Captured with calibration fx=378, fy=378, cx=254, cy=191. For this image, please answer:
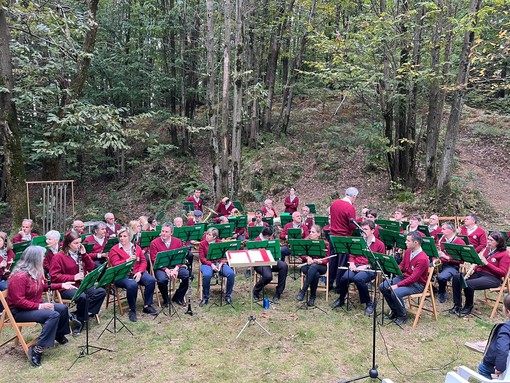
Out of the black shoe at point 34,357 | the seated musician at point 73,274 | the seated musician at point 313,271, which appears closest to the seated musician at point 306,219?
the seated musician at point 313,271

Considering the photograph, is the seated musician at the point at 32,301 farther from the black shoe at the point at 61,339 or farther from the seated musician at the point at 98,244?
the seated musician at the point at 98,244

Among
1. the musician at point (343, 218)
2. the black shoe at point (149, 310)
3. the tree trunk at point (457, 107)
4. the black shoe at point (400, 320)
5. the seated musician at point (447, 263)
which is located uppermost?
the tree trunk at point (457, 107)

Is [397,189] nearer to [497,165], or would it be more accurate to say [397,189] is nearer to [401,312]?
[497,165]

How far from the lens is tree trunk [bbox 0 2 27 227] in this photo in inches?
424

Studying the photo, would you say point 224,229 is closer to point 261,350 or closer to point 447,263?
point 261,350

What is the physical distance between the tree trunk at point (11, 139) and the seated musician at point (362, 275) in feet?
31.7

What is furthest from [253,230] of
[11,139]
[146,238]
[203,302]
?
[11,139]

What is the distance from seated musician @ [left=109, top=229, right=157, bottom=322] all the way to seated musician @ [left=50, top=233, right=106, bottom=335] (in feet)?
1.56

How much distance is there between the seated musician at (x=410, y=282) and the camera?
6.51 meters

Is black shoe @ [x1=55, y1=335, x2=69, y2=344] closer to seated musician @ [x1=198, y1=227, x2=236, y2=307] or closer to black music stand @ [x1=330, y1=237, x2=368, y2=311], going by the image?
seated musician @ [x1=198, y1=227, x2=236, y2=307]

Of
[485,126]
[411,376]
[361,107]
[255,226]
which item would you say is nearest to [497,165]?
[485,126]

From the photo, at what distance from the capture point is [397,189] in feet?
48.9

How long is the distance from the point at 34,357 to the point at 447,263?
7.33m

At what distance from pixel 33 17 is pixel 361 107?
1765 centimetres
